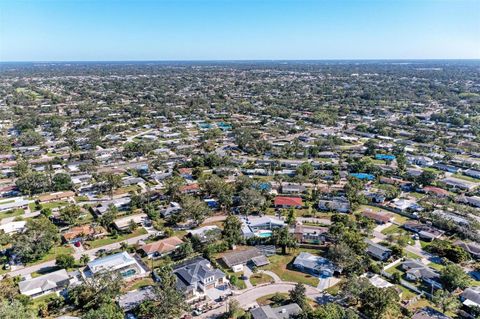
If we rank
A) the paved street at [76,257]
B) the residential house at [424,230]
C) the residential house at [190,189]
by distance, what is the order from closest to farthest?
the paved street at [76,257], the residential house at [424,230], the residential house at [190,189]

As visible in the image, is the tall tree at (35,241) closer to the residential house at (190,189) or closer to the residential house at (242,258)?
the residential house at (190,189)

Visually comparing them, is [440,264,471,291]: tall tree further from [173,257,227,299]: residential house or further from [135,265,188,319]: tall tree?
[135,265,188,319]: tall tree

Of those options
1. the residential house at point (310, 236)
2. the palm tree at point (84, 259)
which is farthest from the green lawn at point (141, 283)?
the residential house at point (310, 236)

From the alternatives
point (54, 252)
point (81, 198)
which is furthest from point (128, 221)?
point (81, 198)

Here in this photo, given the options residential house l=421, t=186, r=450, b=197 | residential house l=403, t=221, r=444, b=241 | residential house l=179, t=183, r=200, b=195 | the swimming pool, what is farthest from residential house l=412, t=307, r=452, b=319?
residential house l=179, t=183, r=200, b=195

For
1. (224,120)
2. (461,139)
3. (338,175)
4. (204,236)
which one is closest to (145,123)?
(224,120)
